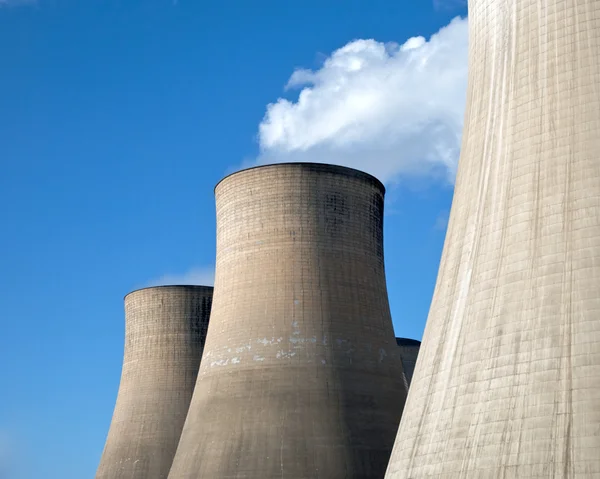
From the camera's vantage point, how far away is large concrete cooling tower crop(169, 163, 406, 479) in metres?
14.7

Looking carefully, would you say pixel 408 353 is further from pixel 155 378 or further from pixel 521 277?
pixel 521 277

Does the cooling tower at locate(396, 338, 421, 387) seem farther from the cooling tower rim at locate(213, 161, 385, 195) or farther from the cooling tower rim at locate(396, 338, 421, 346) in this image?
the cooling tower rim at locate(213, 161, 385, 195)

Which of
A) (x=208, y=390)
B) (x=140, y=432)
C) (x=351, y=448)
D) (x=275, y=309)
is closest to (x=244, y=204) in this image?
(x=275, y=309)

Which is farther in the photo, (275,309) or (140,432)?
(140,432)

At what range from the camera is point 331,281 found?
51.7 ft

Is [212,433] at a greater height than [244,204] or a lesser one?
lesser

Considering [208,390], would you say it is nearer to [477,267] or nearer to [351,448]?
[351,448]

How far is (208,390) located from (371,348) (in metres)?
2.98

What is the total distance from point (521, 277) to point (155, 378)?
14212 millimetres

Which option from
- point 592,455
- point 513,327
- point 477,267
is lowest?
point 592,455

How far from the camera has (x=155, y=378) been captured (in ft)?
69.1

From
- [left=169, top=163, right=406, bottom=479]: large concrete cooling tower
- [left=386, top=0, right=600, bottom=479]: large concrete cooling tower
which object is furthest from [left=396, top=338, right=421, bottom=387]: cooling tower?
[left=386, top=0, right=600, bottom=479]: large concrete cooling tower

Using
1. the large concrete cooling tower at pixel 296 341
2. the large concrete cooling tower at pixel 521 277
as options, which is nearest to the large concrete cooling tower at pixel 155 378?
the large concrete cooling tower at pixel 296 341

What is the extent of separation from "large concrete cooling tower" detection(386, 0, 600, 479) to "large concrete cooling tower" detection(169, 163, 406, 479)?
17.7 feet
